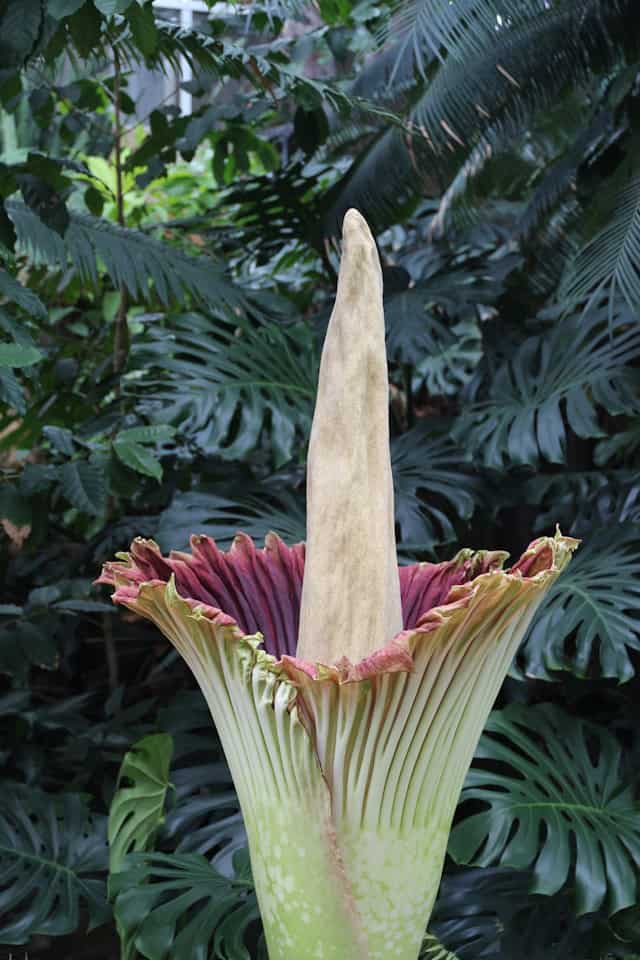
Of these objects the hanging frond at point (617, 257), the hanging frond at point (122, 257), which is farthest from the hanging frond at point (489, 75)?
the hanging frond at point (122, 257)

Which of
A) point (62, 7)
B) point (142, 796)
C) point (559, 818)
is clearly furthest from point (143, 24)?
point (559, 818)

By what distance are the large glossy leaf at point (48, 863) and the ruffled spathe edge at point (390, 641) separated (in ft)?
2.05

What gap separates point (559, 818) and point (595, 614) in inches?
9.9

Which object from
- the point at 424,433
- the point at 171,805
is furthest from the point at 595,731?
the point at 424,433

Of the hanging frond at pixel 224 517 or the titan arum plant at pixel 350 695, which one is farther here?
the hanging frond at pixel 224 517

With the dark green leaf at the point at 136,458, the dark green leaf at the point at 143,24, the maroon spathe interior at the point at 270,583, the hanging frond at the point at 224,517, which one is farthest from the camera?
the hanging frond at the point at 224,517

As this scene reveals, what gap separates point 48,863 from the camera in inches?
48.1

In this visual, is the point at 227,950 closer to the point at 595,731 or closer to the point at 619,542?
the point at 595,731

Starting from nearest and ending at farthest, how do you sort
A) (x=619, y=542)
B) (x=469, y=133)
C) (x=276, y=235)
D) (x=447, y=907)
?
(x=447, y=907), (x=619, y=542), (x=469, y=133), (x=276, y=235)

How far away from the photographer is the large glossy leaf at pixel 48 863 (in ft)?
3.69

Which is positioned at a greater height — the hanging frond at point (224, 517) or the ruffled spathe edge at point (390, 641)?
the hanging frond at point (224, 517)

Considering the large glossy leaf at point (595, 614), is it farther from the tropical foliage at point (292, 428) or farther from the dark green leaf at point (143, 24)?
the dark green leaf at point (143, 24)

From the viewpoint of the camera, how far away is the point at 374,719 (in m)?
0.59

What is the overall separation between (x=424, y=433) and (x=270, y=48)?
0.77 meters
